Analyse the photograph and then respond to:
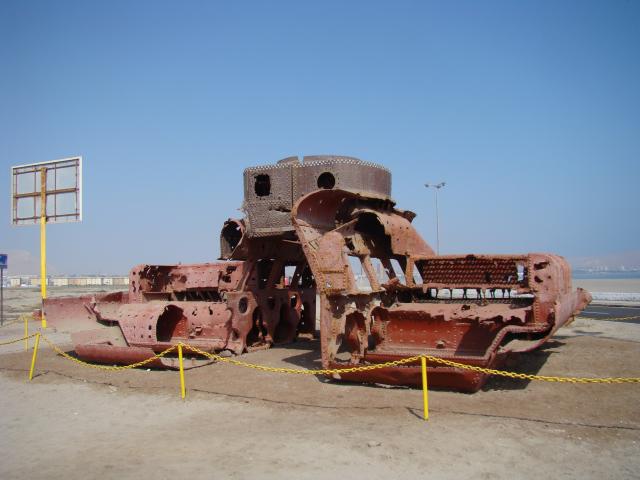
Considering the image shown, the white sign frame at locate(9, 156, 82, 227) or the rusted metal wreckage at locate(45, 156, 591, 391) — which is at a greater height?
the white sign frame at locate(9, 156, 82, 227)

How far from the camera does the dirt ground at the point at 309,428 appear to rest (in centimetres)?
529

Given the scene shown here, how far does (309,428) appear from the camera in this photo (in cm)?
650

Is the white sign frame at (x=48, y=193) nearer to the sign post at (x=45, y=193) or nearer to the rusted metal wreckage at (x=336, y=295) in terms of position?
the sign post at (x=45, y=193)

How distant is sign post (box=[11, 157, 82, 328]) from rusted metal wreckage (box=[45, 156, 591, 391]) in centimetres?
664

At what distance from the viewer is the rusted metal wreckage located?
8.46 meters

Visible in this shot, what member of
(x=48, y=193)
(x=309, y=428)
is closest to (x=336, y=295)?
(x=309, y=428)

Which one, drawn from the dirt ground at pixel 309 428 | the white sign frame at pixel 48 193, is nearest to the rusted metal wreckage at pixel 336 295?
the dirt ground at pixel 309 428

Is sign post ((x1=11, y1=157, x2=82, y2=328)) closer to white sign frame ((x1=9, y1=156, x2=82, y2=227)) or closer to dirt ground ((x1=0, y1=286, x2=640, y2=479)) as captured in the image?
white sign frame ((x1=9, y1=156, x2=82, y2=227))

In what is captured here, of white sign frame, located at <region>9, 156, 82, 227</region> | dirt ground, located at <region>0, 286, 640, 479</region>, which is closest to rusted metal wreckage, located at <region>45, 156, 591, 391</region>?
dirt ground, located at <region>0, 286, 640, 479</region>

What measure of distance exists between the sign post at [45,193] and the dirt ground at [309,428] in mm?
9863

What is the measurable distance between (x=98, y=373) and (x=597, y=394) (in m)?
8.26

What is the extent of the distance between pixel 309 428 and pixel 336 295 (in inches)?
101

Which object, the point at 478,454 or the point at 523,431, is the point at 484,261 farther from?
the point at 478,454

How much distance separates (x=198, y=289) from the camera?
13.1m
